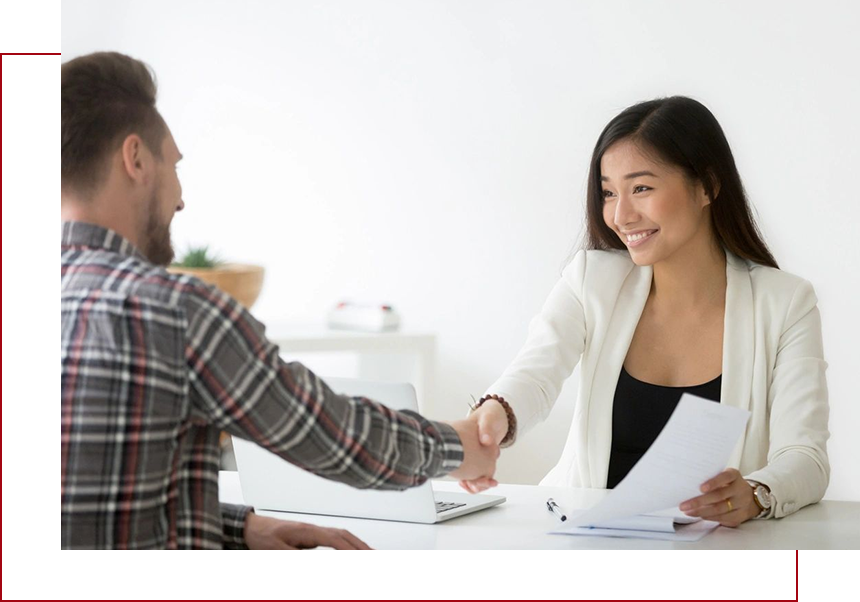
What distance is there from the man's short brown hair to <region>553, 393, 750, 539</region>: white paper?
0.70 meters

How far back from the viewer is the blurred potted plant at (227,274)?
350 cm

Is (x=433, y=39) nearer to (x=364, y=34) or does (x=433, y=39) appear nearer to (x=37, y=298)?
(x=364, y=34)

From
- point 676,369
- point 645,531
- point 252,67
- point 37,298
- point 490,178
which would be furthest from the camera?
point 252,67

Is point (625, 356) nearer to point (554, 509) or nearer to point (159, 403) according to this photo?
point (554, 509)

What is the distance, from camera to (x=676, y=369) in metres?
2.07

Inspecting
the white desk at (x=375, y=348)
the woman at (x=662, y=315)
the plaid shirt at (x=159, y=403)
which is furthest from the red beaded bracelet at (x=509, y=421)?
the white desk at (x=375, y=348)

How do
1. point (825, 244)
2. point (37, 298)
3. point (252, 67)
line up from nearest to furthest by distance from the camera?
1. point (37, 298)
2. point (825, 244)
3. point (252, 67)

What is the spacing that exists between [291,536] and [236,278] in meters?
2.34

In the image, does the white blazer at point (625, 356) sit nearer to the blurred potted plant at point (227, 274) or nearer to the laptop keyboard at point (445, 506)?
the laptop keyboard at point (445, 506)

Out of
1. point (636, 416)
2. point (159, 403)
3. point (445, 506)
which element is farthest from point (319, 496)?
point (636, 416)

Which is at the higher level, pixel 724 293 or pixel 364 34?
pixel 364 34

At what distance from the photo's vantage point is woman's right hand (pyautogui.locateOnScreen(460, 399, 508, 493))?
1.56 m

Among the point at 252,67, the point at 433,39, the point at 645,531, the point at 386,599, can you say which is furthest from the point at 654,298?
the point at 252,67

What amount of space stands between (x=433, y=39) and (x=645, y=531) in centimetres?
294
